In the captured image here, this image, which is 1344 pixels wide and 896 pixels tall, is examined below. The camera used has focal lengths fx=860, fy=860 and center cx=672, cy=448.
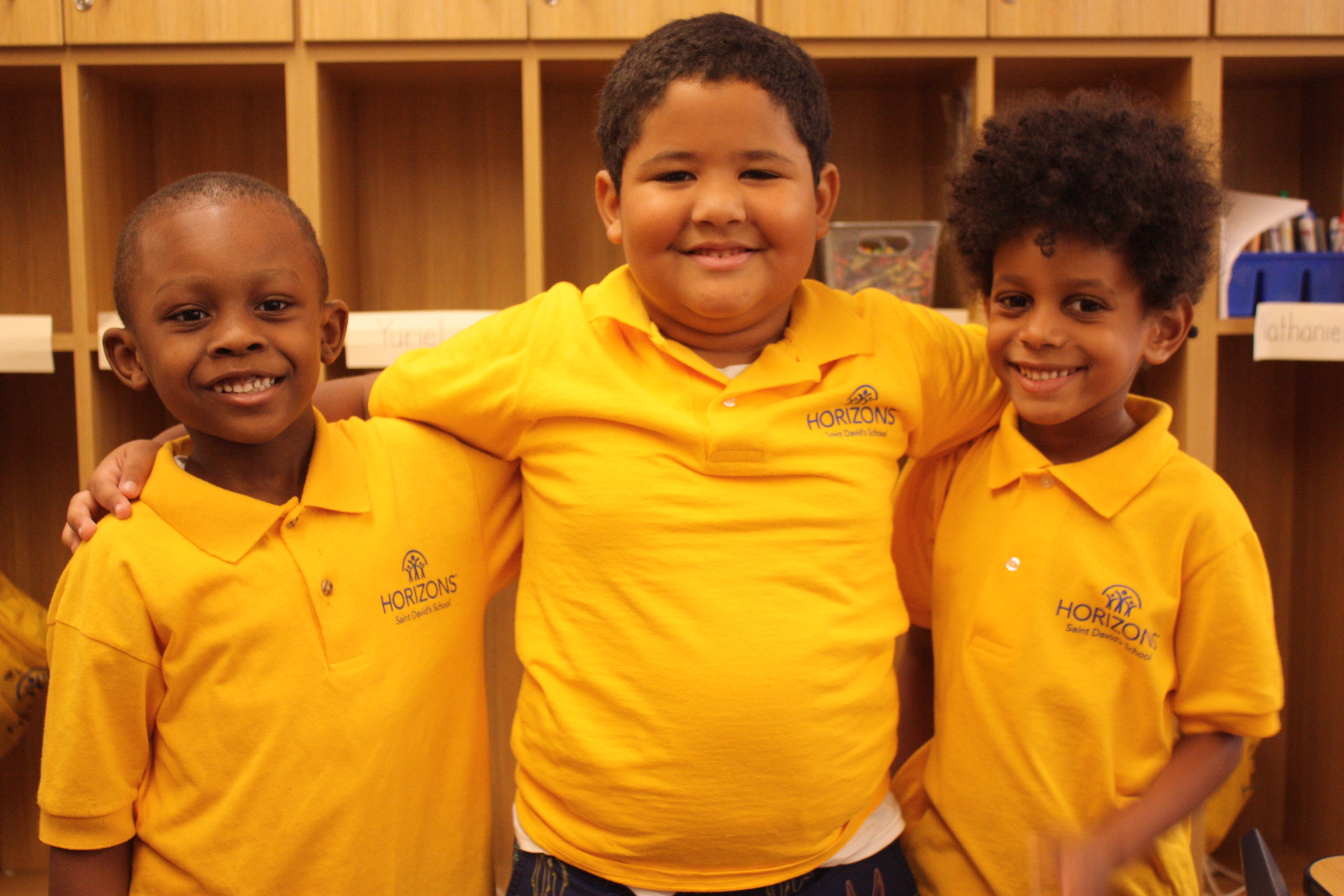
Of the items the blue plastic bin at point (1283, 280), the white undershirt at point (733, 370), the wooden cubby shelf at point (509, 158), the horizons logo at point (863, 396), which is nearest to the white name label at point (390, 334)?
the wooden cubby shelf at point (509, 158)

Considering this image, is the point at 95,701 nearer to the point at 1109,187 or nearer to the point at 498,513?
the point at 498,513

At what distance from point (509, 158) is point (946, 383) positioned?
1069mm

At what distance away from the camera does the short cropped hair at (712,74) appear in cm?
84

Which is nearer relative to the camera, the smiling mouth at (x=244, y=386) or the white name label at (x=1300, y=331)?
the smiling mouth at (x=244, y=386)

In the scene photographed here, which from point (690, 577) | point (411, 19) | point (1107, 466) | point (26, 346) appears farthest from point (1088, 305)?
point (26, 346)

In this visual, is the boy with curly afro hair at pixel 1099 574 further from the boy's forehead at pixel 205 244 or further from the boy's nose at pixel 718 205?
the boy's forehead at pixel 205 244

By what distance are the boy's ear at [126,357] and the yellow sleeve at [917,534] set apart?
2.72 feet

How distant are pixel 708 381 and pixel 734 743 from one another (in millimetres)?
355

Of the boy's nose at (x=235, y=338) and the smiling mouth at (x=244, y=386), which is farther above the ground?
the boy's nose at (x=235, y=338)

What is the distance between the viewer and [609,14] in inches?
52.2

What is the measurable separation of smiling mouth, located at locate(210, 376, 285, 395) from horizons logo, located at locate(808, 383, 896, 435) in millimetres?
528

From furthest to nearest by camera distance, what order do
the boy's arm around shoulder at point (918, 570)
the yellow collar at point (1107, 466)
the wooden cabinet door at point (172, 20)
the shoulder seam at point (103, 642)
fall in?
the wooden cabinet door at point (172, 20), the boy's arm around shoulder at point (918, 570), the yellow collar at point (1107, 466), the shoulder seam at point (103, 642)

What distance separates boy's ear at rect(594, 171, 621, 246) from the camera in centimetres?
94

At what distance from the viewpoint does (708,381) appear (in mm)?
882
